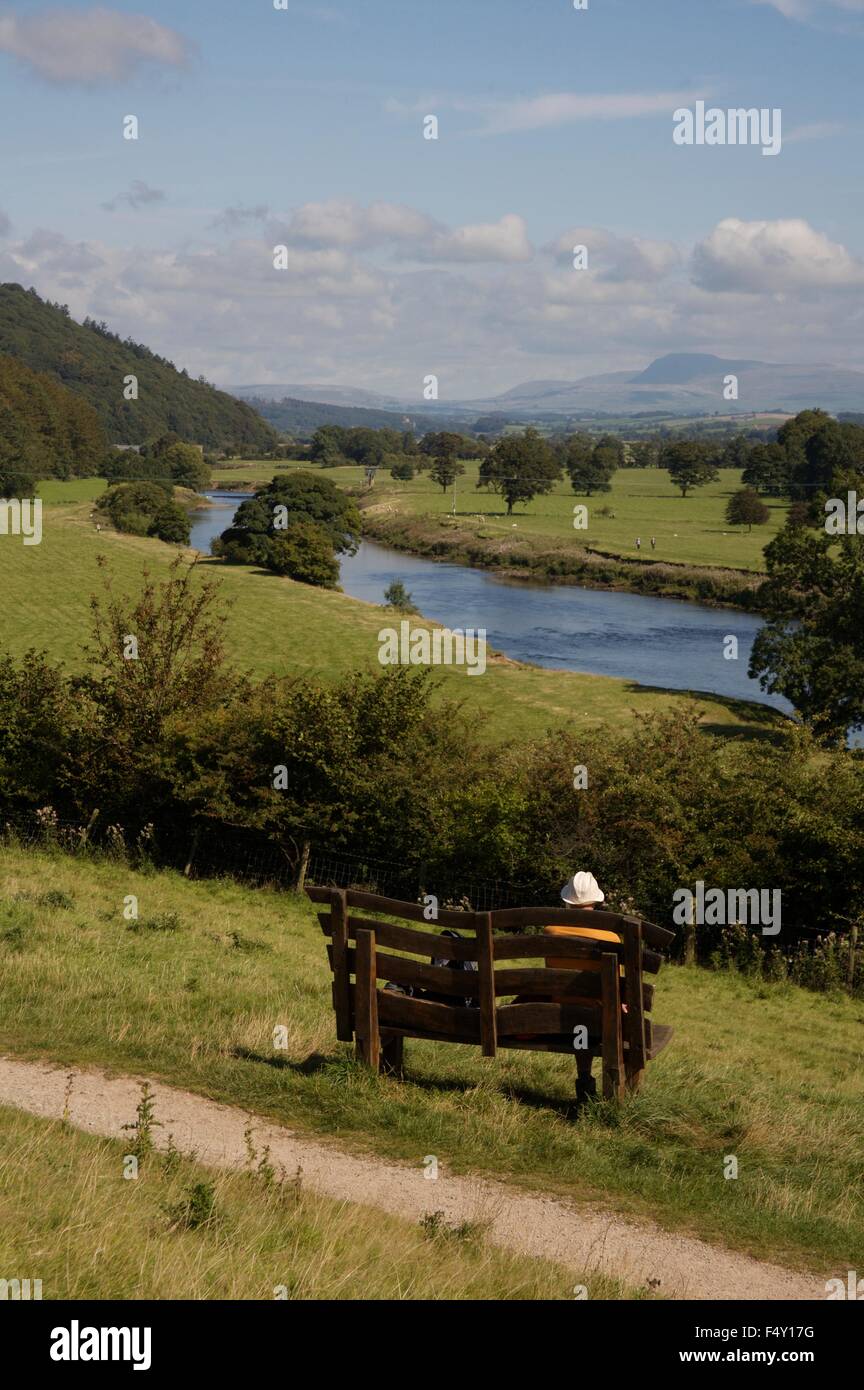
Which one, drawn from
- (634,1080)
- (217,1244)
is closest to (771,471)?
(634,1080)

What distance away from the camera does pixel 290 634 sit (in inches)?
2635

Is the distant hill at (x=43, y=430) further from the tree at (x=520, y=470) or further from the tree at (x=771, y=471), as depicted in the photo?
the tree at (x=771, y=471)

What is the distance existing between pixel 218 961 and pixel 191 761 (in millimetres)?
10596

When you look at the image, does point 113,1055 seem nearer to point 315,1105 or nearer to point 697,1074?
point 315,1105

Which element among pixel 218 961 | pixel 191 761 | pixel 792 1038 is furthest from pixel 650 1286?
pixel 191 761

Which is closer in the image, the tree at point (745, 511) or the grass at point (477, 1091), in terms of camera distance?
the grass at point (477, 1091)

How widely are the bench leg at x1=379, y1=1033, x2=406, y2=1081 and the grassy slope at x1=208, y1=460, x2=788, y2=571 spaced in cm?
8911

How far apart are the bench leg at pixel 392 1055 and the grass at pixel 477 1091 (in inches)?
6.6

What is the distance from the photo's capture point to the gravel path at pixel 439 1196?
23.4 ft

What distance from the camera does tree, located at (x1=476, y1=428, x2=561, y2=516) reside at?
143000 millimetres

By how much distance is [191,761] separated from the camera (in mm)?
25156

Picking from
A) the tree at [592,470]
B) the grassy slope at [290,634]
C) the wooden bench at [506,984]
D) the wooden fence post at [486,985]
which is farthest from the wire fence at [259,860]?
the tree at [592,470]

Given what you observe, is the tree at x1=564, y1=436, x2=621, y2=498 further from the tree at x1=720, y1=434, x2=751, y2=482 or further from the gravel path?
the gravel path

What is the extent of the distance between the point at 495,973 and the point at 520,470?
459 ft
